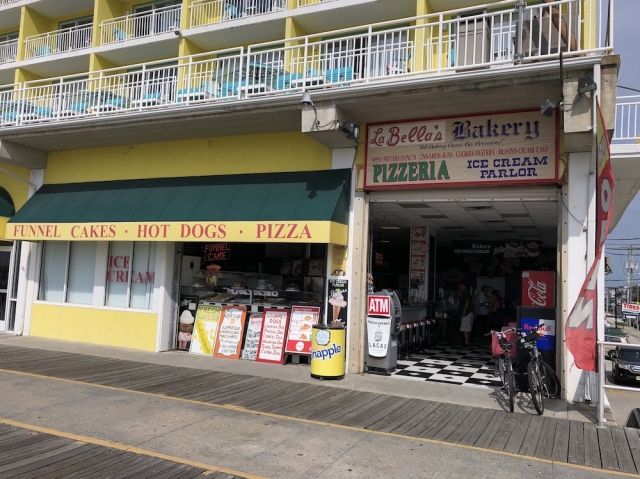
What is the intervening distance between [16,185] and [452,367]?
1250cm

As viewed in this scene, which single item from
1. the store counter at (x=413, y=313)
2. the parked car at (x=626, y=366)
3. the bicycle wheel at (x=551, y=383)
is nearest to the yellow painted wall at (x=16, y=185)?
the store counter at (x=413, y=313)

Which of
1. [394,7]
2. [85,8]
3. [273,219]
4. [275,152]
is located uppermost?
[85,8]

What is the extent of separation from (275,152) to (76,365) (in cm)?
576

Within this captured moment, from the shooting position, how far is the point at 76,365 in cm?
969

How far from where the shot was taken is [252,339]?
1090cm

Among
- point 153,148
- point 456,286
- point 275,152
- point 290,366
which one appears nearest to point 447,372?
point 290,366

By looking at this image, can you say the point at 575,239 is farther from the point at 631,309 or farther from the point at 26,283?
the point at 631,309

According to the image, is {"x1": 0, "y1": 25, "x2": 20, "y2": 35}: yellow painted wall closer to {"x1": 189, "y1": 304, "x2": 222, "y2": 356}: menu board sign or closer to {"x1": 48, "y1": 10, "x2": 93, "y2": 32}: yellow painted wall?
{"x1": 48, "y1": 10, "x2": 93, "y2": 32}: yellow painted wall

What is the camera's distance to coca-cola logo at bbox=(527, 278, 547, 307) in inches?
354

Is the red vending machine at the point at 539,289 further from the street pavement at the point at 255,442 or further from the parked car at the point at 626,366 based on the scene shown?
the parked car at the point at 626,366

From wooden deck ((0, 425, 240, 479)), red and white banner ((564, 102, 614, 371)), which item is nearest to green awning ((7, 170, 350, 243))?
red and white banner ((564, 102, 614, 371))

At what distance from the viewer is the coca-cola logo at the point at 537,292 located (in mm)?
9000

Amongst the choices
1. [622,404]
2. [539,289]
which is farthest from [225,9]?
[622,404]

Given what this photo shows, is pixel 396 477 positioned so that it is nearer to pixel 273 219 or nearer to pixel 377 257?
pixel 273 219
